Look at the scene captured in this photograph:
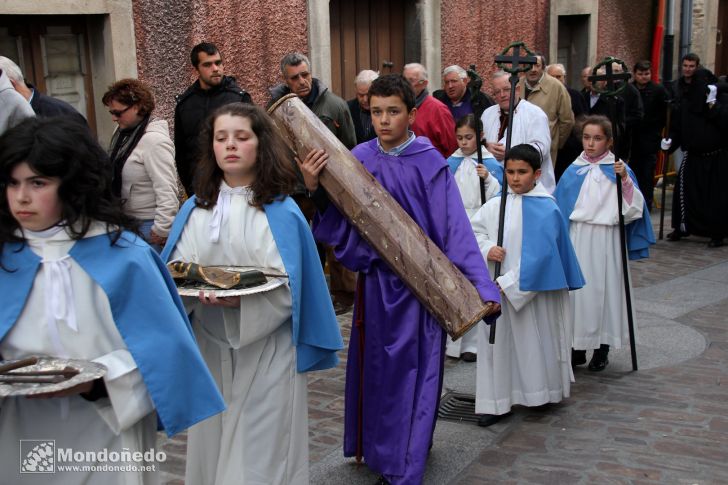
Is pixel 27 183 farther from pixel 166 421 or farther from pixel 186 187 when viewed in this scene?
pixel 186 187

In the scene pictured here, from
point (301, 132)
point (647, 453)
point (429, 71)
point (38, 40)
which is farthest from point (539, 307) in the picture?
point (429, 71)

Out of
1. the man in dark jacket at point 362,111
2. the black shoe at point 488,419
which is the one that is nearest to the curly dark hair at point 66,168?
the black shoe at point 488,419

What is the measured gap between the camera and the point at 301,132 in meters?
4.39

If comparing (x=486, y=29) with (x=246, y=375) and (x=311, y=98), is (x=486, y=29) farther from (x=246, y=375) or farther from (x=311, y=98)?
(x=246, y=375)

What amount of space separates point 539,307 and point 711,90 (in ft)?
21.8

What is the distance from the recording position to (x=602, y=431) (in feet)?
17.6

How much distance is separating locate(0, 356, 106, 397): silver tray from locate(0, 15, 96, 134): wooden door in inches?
206

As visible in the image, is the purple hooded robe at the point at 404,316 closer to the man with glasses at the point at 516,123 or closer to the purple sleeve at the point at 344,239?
the purple sleeve at the point at 344,239

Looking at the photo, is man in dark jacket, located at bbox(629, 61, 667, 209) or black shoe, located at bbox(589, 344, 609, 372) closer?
black shoe, located at bbox(589, 344, 609, 372)

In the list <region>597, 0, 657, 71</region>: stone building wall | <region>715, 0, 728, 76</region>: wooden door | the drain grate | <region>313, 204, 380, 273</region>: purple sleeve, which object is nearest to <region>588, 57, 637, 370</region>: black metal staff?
the drain grate

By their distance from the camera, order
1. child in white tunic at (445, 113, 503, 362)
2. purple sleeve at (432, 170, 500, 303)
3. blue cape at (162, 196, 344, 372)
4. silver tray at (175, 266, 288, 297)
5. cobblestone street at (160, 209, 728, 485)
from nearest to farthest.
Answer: silver tray at (175, 266, 288, 297) < blue cape at (162, 196, 344, 372) < purple sleeve at (432, 170, 500, 303) < cobblestone street at (160, 209, 728, 485) < child in white tunic at (445, 113, 503, 362)

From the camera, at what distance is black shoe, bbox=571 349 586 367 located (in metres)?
6.62

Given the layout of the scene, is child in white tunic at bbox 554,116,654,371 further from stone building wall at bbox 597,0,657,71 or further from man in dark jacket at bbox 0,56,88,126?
stone building wall at bbox 597,0,657,71

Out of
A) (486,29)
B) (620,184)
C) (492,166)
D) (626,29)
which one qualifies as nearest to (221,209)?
(620,184)
